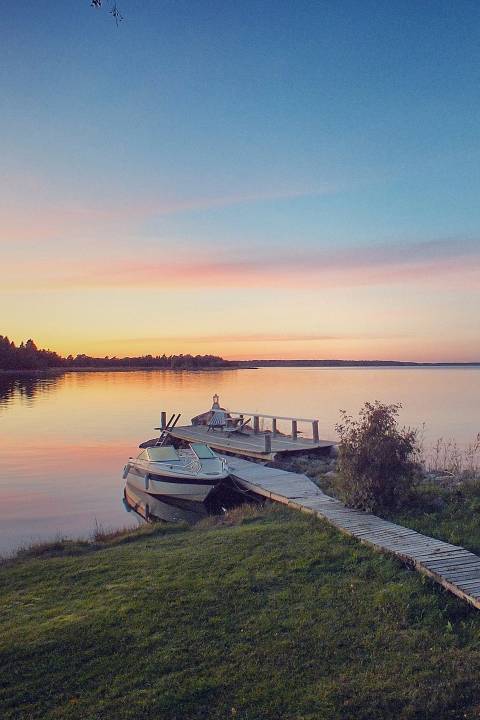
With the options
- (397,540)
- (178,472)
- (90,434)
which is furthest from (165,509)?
(90,434)

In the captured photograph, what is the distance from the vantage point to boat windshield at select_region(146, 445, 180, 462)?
18275 mm

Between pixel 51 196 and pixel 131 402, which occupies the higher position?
pixel 51 196

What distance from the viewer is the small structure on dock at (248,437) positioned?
20578mm

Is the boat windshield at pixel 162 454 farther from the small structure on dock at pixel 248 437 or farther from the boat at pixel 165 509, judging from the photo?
the small structure on dock at pixel 248 437

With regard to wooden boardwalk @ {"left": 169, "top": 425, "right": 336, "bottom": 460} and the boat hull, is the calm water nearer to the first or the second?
the boat hull

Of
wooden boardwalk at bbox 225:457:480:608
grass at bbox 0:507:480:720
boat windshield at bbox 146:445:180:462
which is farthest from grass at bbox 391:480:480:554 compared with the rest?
boat windshield at bbox 146:445:180:462

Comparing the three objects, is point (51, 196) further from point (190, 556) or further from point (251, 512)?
point (190, 556)

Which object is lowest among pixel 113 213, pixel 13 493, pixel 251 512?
pixel 13 493

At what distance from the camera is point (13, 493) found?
20.9 meters

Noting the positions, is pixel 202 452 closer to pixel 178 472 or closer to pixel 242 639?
pixel 178 472

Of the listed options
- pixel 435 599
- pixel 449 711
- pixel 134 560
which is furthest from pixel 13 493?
pixel 449 711

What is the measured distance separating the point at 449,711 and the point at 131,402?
54.1 meters

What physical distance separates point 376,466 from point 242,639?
568 cm

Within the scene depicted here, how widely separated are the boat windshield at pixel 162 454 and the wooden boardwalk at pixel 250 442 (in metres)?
3.25
